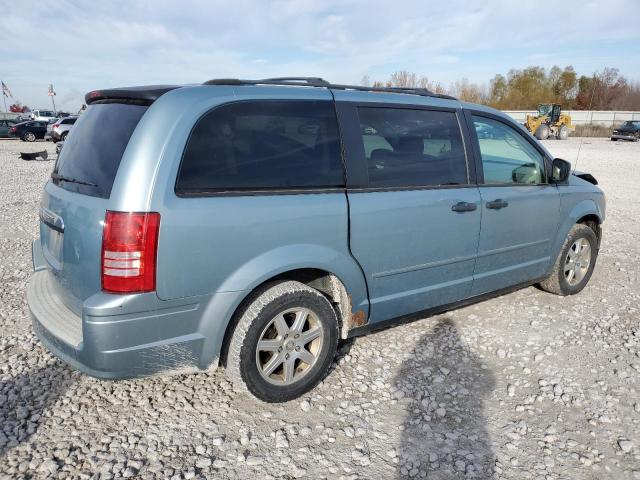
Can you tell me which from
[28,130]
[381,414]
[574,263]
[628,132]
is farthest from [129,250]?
[628,132]

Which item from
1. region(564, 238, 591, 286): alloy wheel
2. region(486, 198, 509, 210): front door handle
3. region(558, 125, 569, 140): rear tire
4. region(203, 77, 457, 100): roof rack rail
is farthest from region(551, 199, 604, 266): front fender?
region(558, 125, 569, 140): rear tire

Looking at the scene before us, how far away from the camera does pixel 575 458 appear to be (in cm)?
258

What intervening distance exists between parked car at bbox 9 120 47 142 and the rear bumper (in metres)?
29.8

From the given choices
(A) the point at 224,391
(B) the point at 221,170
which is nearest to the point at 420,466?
(A) the point at 224,391

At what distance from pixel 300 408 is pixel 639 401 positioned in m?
2.15

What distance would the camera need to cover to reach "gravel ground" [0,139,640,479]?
2.51 meters

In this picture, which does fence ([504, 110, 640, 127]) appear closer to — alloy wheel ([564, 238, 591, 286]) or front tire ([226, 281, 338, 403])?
alloy wheel ([564, 238, 591, 286])

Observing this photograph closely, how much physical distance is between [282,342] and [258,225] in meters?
0.77

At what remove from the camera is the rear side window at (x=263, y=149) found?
2.55 metres

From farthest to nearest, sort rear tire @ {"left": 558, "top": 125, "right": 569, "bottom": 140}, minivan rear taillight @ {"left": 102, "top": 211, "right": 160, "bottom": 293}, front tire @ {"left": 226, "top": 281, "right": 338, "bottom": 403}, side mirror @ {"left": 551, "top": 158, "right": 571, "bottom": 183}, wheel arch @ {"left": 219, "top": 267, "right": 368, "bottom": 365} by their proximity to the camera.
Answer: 1. rear tire @ {"left": 558, "top": 125, "right": 569, "bottom": 140}
2. side mirror @ {"left": 551, "top": 158, "right": 571, "bottom": 183}
3. wheel arch @ {"left": 219, "top": 267, "right": 368, "bottom": 365}
4. front tire @ {"left": 226, "top": 281, "right": 338, "bottom": 403}
5. minivan rear taillight @ {"left": 102, "top": 211, "right": 160, "bottom": 293}

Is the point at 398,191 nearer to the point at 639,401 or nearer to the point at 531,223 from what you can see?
the point at 531,223

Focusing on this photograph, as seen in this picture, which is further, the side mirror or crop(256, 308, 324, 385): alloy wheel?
the side mirror

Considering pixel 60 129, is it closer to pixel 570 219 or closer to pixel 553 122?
pixel 570 219

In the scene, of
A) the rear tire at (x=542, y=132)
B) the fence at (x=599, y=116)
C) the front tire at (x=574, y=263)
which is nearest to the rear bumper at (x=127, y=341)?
the front tire at (x=574, y=263)
